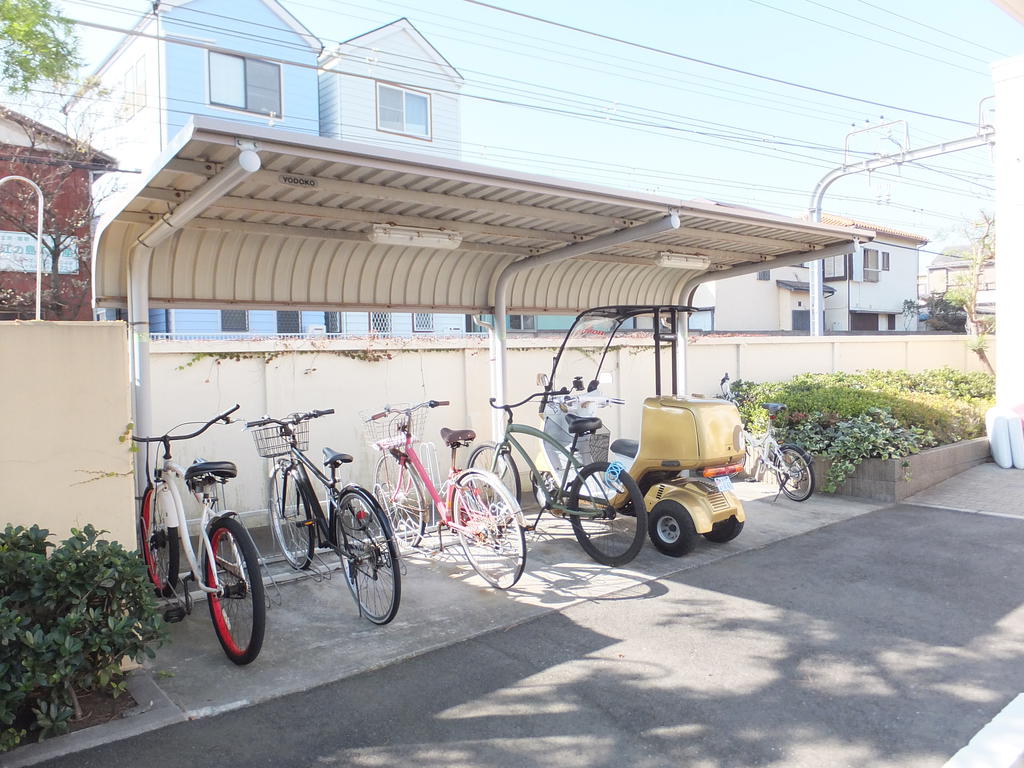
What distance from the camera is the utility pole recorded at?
1506 cm

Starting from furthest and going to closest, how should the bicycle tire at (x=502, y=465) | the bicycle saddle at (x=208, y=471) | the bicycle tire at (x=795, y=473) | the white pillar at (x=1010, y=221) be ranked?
the white pillar at (x=1010, y=221) → the bicycle tire at (x=795, y=473) → the bicycle tire at (x=502, y=465) → the bicycle saddle at (x=208, y=471)

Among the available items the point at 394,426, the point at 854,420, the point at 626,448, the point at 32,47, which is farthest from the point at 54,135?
the point at 854,420

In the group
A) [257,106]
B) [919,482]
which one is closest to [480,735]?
[919,482]

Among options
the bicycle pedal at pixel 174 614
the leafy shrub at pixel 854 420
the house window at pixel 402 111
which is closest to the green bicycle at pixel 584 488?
the bicycle pedal at pixel 174 614

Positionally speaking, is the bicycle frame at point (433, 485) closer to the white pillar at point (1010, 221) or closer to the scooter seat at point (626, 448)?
the scooter seat at point (626, 448)

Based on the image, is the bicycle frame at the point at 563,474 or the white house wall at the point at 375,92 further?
the white house wall at the point at 375,92

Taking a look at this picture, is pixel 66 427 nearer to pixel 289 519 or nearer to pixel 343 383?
pixel 289 519

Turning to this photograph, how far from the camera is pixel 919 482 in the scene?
24.5ft

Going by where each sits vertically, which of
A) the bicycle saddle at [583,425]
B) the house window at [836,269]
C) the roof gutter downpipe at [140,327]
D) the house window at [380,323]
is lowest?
the bicycle saddle at [583,425]

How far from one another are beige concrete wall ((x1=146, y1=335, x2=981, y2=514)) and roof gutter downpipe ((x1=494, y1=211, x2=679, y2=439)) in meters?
0.76

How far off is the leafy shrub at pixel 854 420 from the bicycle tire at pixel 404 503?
4.31 metres

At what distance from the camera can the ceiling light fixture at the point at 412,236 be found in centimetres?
523

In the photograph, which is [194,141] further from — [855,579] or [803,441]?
[803,441]

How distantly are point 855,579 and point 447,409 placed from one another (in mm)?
4040
